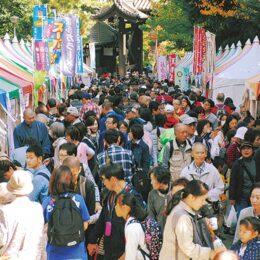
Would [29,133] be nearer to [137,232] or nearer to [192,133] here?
[192,133]

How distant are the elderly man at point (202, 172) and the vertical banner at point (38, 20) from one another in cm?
1050

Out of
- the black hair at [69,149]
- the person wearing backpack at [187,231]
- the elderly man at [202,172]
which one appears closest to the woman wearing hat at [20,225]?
the person wearing backpack at [187,231]

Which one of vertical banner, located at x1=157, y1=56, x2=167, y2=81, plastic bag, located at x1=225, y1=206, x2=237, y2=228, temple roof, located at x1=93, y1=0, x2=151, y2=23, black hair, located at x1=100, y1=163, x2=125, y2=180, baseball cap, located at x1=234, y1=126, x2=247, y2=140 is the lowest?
temple roof, located at x1=93, y1=0, x2=151, y2=23

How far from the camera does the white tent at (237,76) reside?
1730 centimetres

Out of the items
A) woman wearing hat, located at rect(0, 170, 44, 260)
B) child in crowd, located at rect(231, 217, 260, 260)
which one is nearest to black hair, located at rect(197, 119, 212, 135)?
child in crowd, located at rect(231, 217, 260, 260)

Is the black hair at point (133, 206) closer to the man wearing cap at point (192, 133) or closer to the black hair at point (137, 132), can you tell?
the black hair at point (137, 132)

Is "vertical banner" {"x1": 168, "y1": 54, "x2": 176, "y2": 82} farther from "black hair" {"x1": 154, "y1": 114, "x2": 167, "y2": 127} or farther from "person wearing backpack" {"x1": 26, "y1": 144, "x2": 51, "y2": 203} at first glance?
"person wearing backpack" {"x1": 26, "y1": 144, "x2": 51, "y2": 203}

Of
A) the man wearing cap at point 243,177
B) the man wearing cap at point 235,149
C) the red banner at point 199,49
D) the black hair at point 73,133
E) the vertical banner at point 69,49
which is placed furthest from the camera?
Result: the red banner at point 199,49

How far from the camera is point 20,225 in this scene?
4871mm

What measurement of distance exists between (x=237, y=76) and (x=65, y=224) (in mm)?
12973

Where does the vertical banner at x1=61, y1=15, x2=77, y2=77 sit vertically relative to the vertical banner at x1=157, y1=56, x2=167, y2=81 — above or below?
above

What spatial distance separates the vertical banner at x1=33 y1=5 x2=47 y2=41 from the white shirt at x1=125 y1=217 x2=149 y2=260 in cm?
1246

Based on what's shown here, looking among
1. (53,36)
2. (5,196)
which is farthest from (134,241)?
(53,36)

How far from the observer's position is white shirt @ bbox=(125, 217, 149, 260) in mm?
4930
